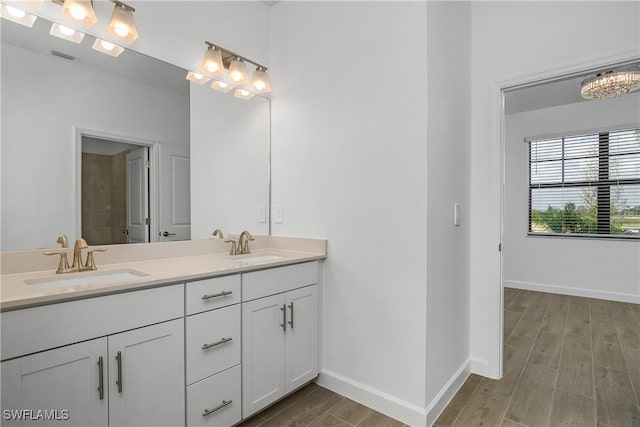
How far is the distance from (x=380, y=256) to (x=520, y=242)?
4253mm

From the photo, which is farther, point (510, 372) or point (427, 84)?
point (510, 372)

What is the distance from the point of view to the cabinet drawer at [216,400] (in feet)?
4.91

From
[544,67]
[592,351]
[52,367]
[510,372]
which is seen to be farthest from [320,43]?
[592,351]

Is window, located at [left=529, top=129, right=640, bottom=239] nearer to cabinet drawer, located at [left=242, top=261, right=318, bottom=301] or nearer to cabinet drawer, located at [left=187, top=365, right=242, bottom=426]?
cabinet drawer, located at [left=242, top=261, right=318, bottom=301]

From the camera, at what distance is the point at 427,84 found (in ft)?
5.76

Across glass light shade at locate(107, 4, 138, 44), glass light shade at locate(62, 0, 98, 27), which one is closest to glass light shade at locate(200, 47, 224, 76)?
glass light shade at locate(107, 4, 138, 44)

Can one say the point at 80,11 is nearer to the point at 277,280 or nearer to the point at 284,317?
the point at 277,280

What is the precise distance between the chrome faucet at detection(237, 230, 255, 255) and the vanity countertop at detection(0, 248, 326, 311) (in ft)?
0.27

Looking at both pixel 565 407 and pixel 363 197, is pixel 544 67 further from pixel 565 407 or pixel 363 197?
pixel 565 407

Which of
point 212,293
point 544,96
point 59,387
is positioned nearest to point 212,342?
point 212,293

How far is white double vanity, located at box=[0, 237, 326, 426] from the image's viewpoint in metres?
1.09

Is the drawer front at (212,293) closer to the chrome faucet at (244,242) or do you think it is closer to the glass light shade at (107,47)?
the chrome faucet at (244,242)

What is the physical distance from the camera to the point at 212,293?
157 cm

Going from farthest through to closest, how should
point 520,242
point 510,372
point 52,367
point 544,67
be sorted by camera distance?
point 520,242 → point 510,372 → point 544,67 → point 52,367
